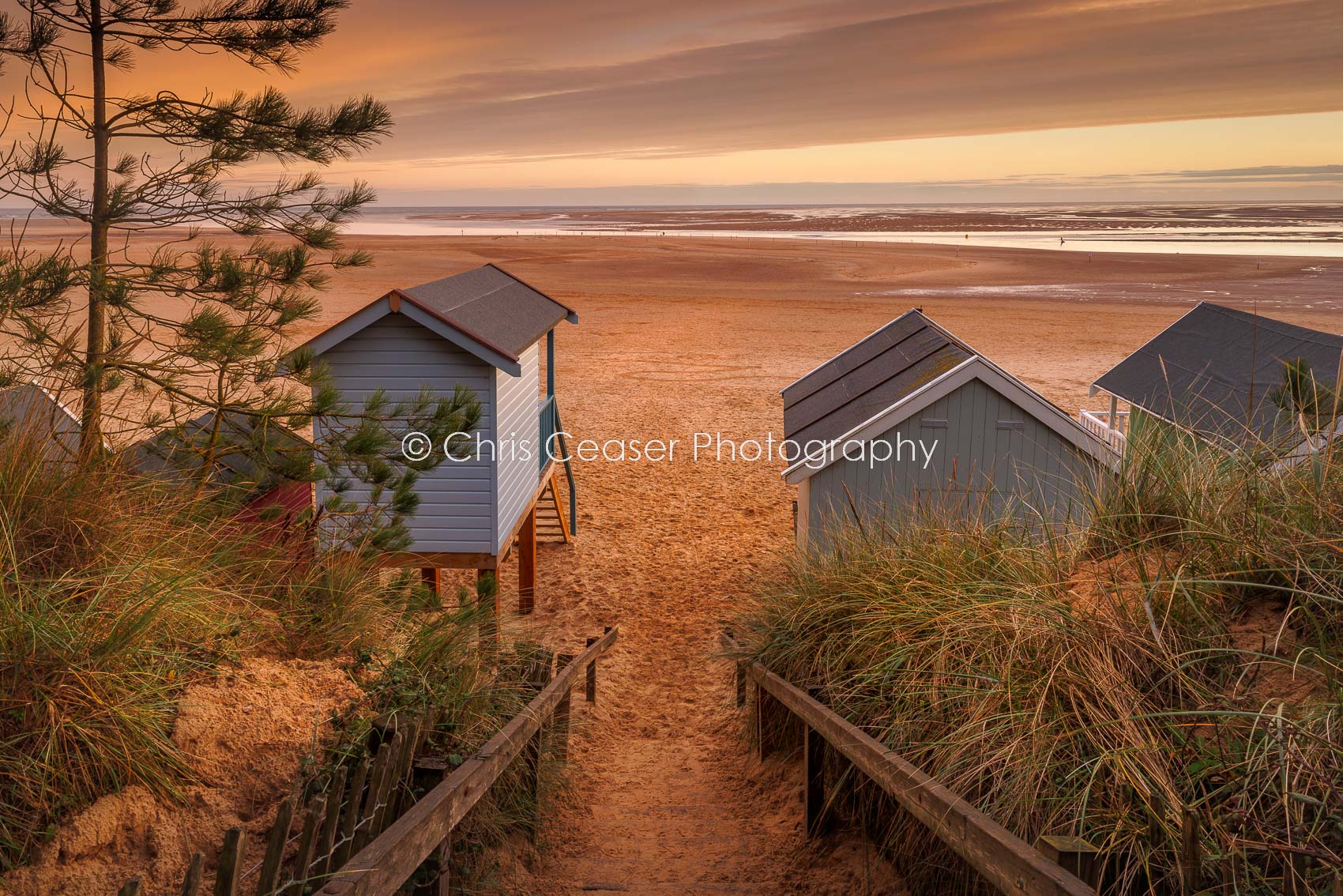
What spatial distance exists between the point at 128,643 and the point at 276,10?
238 inches

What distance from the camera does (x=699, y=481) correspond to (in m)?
20.6

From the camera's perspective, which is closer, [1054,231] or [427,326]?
[427,326]

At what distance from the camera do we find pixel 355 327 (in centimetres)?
1142

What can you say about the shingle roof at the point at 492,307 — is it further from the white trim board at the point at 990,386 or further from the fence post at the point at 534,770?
the fence post at the point at 534,770

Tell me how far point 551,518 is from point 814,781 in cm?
1259

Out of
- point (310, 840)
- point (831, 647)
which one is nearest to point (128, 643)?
point (310, 840)

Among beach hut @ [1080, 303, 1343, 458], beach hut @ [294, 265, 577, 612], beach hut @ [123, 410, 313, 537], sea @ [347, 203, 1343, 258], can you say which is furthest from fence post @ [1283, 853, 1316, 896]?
sea @ [347, 203, 1343, 258]

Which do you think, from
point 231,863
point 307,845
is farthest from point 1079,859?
point 231,863

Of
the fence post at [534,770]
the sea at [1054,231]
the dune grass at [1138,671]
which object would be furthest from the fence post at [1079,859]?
the sea at [1054,231]

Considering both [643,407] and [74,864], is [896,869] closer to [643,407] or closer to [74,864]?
[74,864]

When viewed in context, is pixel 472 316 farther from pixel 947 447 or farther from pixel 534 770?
pixel 534 770

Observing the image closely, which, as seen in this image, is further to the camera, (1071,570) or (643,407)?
(643,407)

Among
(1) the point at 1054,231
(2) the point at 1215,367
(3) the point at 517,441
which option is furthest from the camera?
(1) the point at 1054,231

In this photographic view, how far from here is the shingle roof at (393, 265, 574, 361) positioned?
11383 millimetres
